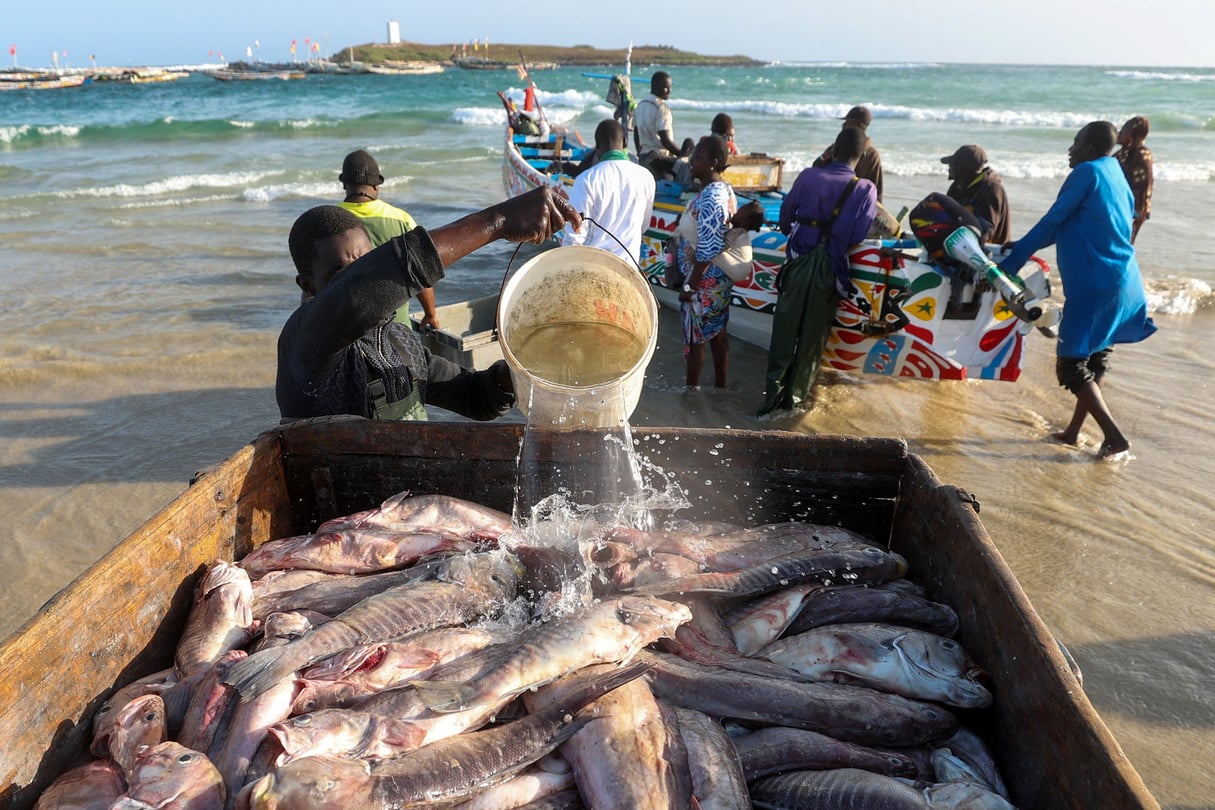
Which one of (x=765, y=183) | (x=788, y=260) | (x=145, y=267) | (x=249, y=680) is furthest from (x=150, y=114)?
(x=249, y=680)

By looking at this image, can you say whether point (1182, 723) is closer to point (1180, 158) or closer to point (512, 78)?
point (1180, 158)

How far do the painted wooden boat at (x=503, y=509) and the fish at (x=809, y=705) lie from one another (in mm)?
249

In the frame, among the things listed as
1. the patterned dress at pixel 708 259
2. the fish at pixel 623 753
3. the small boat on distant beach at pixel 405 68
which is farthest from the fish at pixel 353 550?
the small boat on distant beach at pixel 405 68

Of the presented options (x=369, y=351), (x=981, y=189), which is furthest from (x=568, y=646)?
(x=981, y=189)

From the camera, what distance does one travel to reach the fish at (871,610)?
2.58 meters

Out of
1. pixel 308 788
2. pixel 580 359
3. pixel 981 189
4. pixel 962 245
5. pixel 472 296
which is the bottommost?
pixel 472 296

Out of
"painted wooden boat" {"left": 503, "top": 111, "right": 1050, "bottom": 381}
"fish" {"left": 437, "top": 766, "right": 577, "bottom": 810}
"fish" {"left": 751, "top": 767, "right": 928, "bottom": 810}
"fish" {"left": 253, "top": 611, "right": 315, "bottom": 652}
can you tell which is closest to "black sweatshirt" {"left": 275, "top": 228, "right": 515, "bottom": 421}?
"fish" {"left": 253, "top": 611, "right": 315, "bottom": 652}

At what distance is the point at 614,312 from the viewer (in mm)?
3441

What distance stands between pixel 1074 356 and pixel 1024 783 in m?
4.87

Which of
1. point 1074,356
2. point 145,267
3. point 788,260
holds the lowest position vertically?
point 145,267

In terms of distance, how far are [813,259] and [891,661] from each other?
4.62 m

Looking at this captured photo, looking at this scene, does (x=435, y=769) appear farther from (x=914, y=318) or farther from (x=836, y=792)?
(x=914, y=318)

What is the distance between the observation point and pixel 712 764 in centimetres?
202

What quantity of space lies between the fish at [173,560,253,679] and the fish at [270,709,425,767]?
→ 51cm
